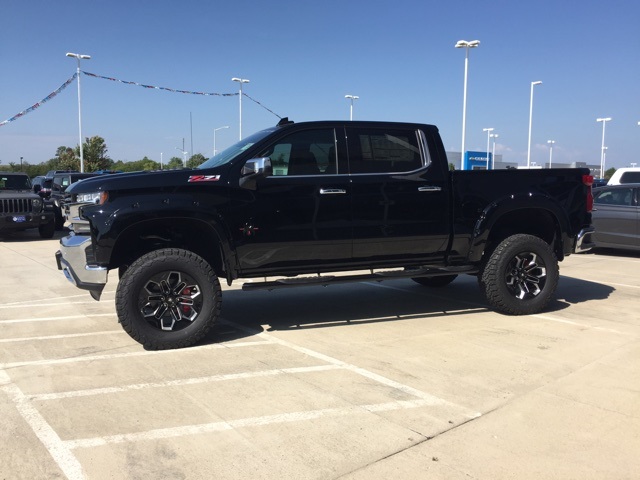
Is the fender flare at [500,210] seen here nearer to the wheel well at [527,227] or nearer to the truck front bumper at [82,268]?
the wheel well at [527,227]

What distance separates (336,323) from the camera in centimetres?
598

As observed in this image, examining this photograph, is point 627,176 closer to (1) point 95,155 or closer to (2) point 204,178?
(2) point 204,178

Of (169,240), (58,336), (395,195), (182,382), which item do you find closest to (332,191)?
(395,195)

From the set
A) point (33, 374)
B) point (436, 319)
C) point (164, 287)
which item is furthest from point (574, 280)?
point (33, 374)

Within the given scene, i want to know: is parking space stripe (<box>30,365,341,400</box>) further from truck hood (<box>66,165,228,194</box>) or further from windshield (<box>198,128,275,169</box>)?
windshield (<box>198,128,275,169</box>)

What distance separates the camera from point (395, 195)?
5656 millimetres

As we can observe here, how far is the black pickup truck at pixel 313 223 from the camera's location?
493cm

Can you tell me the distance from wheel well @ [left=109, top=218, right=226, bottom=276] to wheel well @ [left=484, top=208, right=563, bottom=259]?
3176mm

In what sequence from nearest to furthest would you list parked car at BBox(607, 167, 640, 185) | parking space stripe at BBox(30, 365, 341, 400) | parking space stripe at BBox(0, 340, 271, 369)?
1. parking space stripe at BBox(30, 365, 341, 400)
2. parking space stripe at BBox(0, 340, 271, 369)
3. parked car at BBox(607, 167, 640, 185)

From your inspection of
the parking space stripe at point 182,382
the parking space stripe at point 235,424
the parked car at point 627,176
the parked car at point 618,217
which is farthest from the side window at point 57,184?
the parked car at point 627,176

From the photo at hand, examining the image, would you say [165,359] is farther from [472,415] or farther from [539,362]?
[539,362]

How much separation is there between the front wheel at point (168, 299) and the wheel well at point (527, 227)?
336 centimetres

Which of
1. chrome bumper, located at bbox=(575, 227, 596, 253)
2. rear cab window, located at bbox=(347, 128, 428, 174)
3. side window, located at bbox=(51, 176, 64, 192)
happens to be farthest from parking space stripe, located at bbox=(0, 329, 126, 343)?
side window, located at bbox=(51, 176, 64, 192)

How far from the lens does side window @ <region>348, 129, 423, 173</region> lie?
5.66 metres
